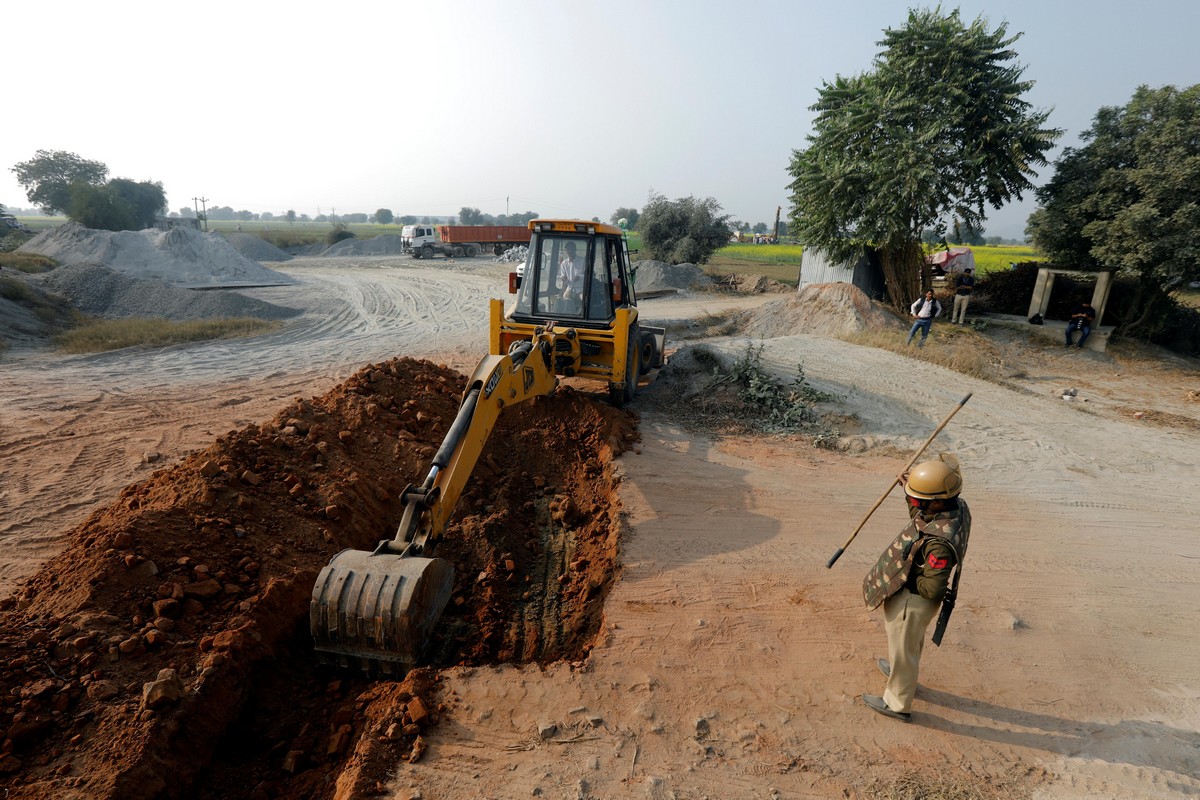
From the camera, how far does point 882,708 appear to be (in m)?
4.14

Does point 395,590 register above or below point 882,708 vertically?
above

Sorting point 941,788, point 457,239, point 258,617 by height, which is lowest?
point 941,788

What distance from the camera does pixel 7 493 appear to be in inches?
261

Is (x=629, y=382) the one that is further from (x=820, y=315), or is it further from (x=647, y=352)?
(x=820, y=315)

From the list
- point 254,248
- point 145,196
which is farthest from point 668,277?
point 145,196

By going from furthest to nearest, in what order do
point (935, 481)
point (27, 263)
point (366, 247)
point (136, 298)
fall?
1. point (366, 247)
2. point (27, 263)
3. point (136, 298)
4. point (935, 481)

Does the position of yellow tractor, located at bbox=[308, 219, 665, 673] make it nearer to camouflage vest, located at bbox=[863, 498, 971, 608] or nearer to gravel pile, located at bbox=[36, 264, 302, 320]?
camouflage vest, located at bbox=[863, 498, 971, 608]

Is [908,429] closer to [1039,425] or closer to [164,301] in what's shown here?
[1039,425]

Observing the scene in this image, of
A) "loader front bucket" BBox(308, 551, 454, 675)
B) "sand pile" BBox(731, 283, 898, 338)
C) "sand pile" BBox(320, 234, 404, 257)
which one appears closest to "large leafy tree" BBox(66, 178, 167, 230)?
"sand pile" BBox(320, 234, 404, 257)

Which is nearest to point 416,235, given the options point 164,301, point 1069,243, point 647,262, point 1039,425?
point 647,262

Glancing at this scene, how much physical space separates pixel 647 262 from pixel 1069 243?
51.9 feet

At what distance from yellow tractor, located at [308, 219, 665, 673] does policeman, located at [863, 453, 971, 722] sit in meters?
2.97

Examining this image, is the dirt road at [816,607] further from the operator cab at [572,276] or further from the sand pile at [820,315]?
the sand pile at [820,315]

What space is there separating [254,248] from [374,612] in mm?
42152
